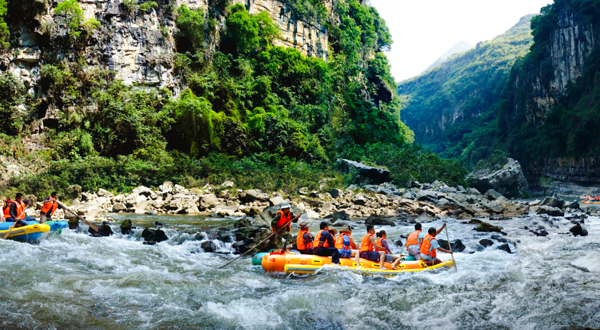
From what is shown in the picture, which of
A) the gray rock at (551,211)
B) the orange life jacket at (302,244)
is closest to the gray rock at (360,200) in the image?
the gray rock at (551,211)

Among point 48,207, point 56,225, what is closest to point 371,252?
point 56,225

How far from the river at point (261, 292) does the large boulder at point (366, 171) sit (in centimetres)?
1461

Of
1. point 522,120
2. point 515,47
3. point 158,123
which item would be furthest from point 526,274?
point 515,47

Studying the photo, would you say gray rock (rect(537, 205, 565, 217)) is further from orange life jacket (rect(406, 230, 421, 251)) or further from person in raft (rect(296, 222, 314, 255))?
person in raft (rect(296, 222, 314, 255))

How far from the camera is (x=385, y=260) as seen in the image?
705 cm

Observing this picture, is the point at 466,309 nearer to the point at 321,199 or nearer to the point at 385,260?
the point at 385,260

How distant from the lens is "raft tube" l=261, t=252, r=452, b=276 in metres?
6.72

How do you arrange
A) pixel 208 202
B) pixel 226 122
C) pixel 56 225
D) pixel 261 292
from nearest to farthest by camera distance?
pixel 261 292, pixel 56 225, pixel 208 202, pixel 226 122

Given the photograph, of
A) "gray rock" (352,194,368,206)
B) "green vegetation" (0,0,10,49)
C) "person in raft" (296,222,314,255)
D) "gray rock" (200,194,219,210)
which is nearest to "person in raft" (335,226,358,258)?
"person in raft" (296,222,314,255)

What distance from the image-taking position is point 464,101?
84.6 metres

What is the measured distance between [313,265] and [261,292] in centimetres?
129

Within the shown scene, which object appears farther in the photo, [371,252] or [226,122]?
[226,122]

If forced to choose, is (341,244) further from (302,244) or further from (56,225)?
(56,225)

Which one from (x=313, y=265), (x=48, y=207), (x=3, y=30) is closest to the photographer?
(x=313, y=265)
